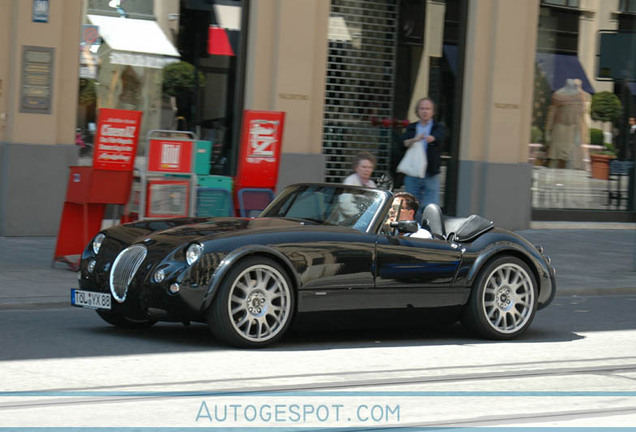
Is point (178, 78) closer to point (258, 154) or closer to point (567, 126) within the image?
point (258, 154)

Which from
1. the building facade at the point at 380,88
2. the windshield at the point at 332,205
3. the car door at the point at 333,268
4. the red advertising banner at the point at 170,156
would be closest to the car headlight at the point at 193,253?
the car door at the point at 333,268

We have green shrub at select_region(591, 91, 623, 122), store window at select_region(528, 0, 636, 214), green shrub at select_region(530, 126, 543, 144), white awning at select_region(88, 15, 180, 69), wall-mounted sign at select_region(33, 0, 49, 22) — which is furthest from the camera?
green shrub at select_region(591, 91, 623, 122)

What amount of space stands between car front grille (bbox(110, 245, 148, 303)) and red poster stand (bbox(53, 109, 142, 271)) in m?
3.67

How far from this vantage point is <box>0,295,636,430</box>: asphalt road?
580 centimetres

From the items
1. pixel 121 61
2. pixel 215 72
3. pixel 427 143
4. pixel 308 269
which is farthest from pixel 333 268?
pixel 215 72

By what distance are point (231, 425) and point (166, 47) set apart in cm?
1084

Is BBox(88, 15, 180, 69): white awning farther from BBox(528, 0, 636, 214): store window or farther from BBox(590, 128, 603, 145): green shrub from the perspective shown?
BBox(590, 128, 603, 145): green shrub

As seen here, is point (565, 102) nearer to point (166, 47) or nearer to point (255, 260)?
point (166, 47)

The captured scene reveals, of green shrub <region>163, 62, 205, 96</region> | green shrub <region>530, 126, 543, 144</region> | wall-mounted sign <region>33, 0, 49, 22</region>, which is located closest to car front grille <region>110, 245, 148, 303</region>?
wall-mounted sign <region>33, 0, 49, 22</region>

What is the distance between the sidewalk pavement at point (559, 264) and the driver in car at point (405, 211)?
9.65 ft

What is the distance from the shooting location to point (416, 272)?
8414mm

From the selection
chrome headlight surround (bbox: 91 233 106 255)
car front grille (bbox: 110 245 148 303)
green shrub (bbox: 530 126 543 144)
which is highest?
green shrub (bbox: 530 126 543 144)

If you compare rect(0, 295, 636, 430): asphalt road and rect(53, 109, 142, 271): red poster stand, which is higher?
rect(53, 109, 142, 271): red poster stand

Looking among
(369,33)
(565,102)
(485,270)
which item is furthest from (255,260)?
(565,102)
